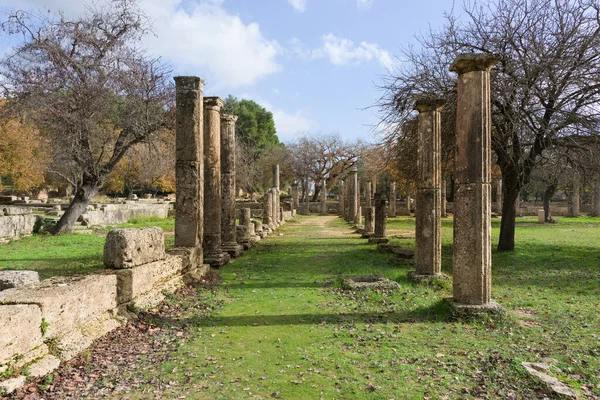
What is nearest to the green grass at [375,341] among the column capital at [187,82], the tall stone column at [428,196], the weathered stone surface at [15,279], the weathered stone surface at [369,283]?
the weathered stone surface at [369,283]

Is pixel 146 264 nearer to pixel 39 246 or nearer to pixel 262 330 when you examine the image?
pixel 262 330

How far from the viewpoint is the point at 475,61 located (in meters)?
6.68

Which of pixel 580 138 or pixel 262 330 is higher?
pixel 580 138

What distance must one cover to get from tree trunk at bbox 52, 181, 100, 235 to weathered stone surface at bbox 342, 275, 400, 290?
12138 millimetres

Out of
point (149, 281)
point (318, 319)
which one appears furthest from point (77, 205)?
point (318, 319)

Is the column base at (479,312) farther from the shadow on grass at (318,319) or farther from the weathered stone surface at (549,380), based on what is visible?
the weathered stone surface at (549,380)

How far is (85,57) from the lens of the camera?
51.8 feet

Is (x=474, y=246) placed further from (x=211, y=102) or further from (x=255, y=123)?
(x=255, y=123)

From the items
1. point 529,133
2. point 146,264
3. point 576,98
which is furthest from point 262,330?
point 576,98

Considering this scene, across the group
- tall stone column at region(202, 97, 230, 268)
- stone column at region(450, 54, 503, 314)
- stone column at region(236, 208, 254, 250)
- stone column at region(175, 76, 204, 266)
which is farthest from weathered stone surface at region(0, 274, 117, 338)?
stone column at region(236, 208, 254, 250)

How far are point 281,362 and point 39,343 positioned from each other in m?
2.54

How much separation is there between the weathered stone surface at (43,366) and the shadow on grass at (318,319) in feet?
6.32

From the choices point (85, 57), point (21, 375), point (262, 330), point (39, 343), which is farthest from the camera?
point (85, 57)

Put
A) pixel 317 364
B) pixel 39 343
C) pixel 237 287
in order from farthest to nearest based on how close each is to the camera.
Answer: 1. pixel 237 287
2. pixel 317 364
3. pixel 39 343
